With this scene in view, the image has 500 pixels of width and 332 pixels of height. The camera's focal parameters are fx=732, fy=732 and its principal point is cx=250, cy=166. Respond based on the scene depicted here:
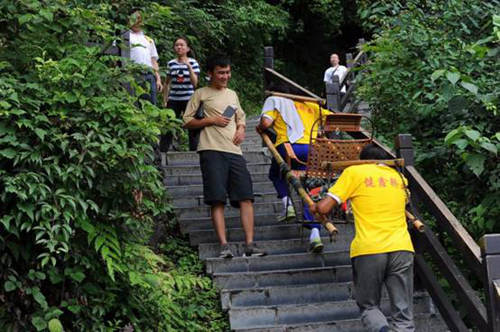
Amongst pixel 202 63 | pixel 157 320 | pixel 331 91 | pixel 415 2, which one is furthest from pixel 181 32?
pixel 157 320

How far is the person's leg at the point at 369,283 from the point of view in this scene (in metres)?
5.11

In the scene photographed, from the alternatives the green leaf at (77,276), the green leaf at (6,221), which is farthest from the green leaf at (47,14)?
the green leaf at (77,276)

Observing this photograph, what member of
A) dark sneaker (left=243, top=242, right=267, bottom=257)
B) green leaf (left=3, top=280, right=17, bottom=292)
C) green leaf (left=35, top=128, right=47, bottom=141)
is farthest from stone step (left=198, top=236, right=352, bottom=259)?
green leaf (left=35, top=128, right=47, bottom=141)

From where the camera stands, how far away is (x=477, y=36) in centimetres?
730

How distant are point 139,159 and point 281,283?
2.17 m

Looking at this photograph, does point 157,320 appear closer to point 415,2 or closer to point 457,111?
point 457,111

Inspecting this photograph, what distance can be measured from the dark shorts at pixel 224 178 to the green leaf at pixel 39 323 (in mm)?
2354

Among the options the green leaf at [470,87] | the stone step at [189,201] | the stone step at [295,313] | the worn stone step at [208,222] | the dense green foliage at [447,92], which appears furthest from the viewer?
the stone step at [189,201]

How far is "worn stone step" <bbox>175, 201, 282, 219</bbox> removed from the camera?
794 cm

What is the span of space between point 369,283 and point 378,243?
29 centimetres

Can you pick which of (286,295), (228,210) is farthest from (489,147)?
(228,210)

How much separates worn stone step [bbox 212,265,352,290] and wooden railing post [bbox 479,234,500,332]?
7.28ft

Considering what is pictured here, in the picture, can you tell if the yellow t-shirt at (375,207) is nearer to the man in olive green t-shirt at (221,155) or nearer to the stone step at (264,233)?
the man in olive green t-shirt at (221,155)

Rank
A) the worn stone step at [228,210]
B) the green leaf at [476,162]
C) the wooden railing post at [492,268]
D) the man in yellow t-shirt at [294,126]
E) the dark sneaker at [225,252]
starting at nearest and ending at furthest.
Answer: the wooden railing post at [492,268] < the green leaf at [476,162] < the dark sneaker at [225,252] < the man in yellow t-shirt at [294,126] < the worn stone step at [228,210]
